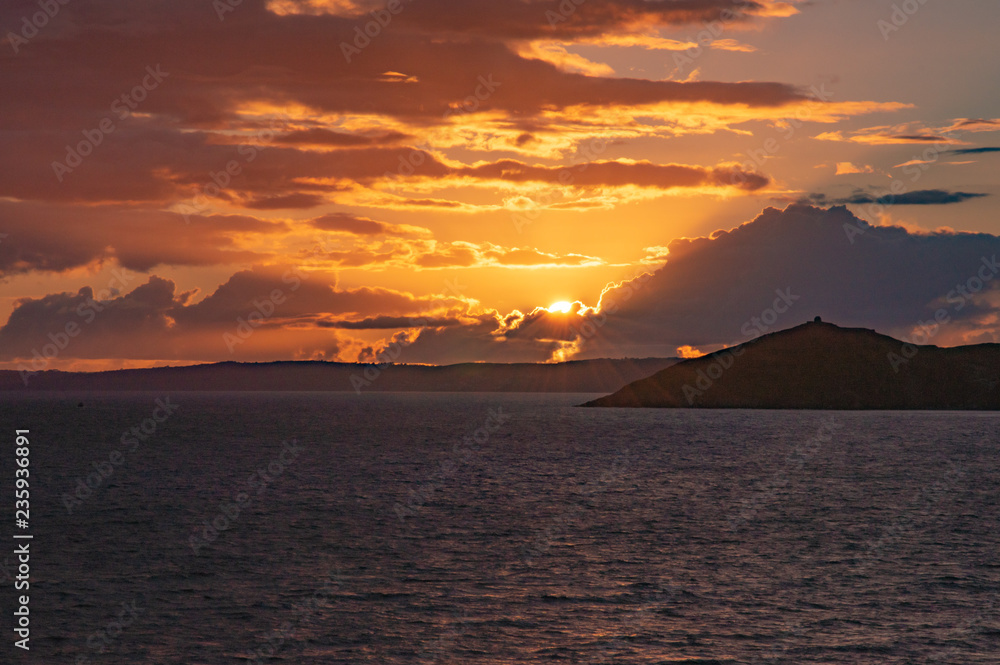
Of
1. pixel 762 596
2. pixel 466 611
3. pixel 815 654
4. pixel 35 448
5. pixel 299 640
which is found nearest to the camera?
pixel 815 654

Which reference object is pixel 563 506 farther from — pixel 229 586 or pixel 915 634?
pixel 915 634

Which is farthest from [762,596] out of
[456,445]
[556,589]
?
[456,445]

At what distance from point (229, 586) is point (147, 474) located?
183 feet

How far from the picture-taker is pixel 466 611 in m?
33.3

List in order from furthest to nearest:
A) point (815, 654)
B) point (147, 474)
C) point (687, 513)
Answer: point (147, 474)
point (687, 513)
point (815, 654)

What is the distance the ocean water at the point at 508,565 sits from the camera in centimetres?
2948

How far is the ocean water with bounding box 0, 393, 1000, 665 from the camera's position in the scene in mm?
29484

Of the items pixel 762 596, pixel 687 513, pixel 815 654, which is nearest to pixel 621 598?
pixel 762 596

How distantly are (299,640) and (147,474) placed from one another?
65017 mm

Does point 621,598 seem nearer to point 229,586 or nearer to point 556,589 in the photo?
point 556,589

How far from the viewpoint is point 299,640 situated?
29984mm

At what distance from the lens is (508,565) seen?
137 ft

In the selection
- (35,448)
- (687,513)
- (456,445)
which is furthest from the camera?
(456,445)

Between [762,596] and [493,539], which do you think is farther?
[493,539]
